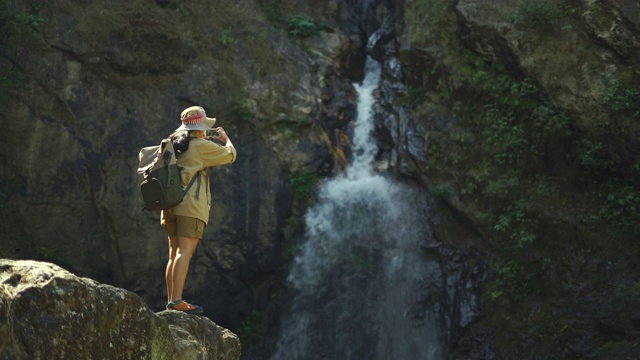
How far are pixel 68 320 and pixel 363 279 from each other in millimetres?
8032

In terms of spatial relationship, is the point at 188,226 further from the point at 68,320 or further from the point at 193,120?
Answer: the point at 68,320

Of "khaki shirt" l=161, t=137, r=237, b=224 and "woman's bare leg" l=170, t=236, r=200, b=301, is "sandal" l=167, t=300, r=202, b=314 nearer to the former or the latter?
"woman's bare leg" l=170, t=236, r=200, b=301

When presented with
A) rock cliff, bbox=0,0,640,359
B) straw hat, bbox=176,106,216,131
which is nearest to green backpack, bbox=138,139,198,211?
straw hat, bbox=176,106,216,131

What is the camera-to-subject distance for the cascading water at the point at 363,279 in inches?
443

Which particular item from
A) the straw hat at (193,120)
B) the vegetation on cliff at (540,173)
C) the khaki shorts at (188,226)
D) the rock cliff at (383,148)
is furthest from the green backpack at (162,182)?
the vegetation on cliff at (540,173)

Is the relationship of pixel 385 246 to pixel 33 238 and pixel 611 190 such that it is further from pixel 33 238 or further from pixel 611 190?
pixel 33 238

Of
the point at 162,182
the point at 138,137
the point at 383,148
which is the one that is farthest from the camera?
the point at 383,148

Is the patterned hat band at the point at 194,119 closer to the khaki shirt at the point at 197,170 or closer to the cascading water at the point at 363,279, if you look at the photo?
the khaki shirt at the point at 197,170

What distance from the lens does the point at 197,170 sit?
6.30 metres

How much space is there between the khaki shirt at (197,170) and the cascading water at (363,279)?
563 centimetres

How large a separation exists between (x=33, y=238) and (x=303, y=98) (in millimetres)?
5477

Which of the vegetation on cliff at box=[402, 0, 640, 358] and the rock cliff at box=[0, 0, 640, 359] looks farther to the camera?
the rock cliff at box=[0, 0, 640, 359]

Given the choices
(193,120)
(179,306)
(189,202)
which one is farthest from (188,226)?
(193,120)

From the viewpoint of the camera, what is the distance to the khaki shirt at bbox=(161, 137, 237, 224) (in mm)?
6223
